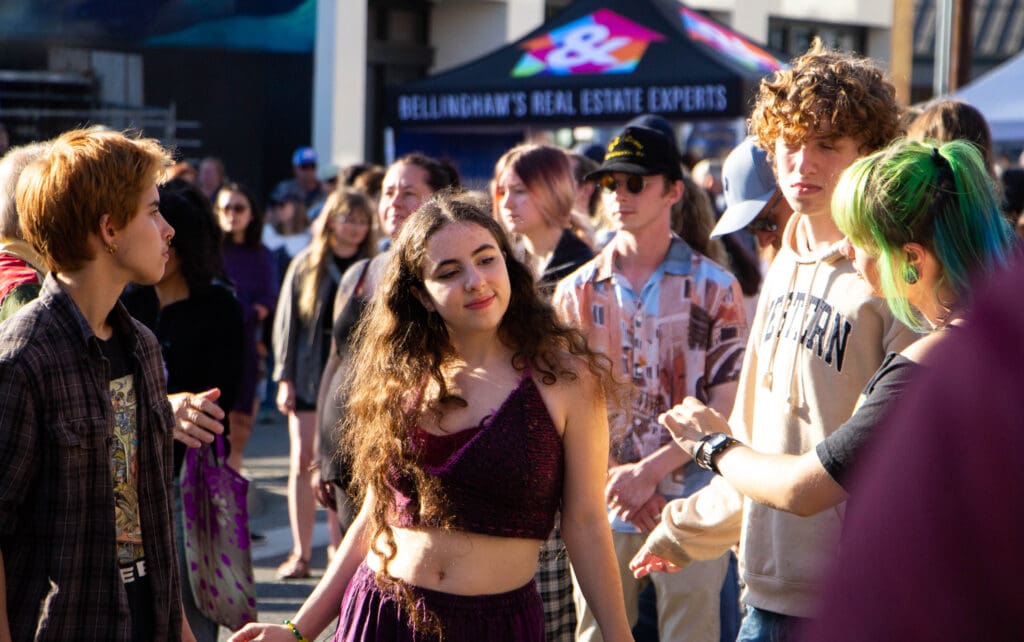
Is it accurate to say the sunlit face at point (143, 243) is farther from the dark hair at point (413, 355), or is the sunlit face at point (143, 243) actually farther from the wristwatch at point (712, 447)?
the wristwatch at point (712, 447)

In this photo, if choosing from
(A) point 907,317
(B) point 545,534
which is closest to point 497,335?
(B) point 545,534

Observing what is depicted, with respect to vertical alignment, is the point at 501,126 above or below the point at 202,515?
above

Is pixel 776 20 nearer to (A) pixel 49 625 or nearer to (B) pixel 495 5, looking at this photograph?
(B) pixel 495 5

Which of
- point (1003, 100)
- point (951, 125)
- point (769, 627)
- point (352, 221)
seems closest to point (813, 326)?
point (769, 627)

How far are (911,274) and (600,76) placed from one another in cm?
1030

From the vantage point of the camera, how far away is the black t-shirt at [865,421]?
7.65ft

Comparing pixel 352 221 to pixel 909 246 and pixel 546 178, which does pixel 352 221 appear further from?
pixel 909 246

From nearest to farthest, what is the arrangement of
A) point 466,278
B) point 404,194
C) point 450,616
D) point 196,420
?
point 450,616
point 466,278
point 196,420
point 404,194

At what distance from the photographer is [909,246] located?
242cm

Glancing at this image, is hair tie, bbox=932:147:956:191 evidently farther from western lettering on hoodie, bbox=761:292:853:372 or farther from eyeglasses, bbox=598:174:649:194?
eyeglasses, bbox=598:174:649:194

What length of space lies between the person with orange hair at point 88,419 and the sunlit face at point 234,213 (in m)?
6.68

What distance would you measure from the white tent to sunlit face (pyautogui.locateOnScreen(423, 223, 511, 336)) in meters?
9.31

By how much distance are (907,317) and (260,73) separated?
1807cm

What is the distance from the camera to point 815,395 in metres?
2.98
